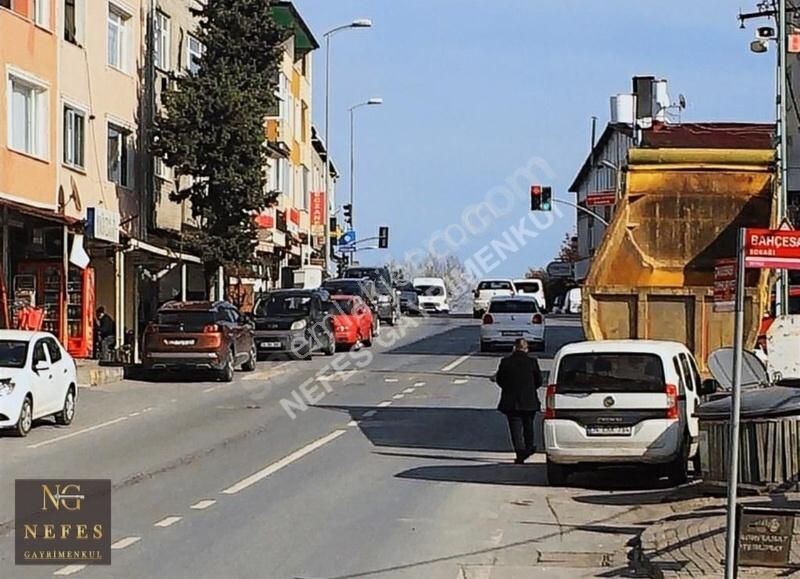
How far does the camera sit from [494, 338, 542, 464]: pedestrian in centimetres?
1870

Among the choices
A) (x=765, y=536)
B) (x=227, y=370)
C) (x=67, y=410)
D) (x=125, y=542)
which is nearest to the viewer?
(x=765, y=536)

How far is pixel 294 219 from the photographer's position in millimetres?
65438

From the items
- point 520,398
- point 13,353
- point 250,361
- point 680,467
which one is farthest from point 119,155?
point 680,467

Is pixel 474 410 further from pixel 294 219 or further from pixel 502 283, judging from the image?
pixel 294 219

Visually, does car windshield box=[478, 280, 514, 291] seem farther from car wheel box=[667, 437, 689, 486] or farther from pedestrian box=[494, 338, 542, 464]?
car wheel box=[667, 437, 689, 486]

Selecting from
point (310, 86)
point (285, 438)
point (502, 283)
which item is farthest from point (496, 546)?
point (310, 86)

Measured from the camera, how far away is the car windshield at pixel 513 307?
133ft

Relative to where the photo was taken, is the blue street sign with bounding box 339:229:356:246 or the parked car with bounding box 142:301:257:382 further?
the blue street sign with bounding box 339:229:356:246

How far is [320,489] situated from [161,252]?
22.0 m

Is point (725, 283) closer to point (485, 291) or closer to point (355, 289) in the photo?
point (355, 289)

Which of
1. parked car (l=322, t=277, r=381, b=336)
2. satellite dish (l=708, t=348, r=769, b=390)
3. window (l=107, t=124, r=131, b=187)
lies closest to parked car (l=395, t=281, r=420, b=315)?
parked car (l=322, t=277, r=381, b=336)

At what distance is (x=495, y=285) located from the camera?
62.1 m

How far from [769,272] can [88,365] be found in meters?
19.2

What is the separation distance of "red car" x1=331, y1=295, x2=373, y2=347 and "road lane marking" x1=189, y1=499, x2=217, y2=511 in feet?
84.6
